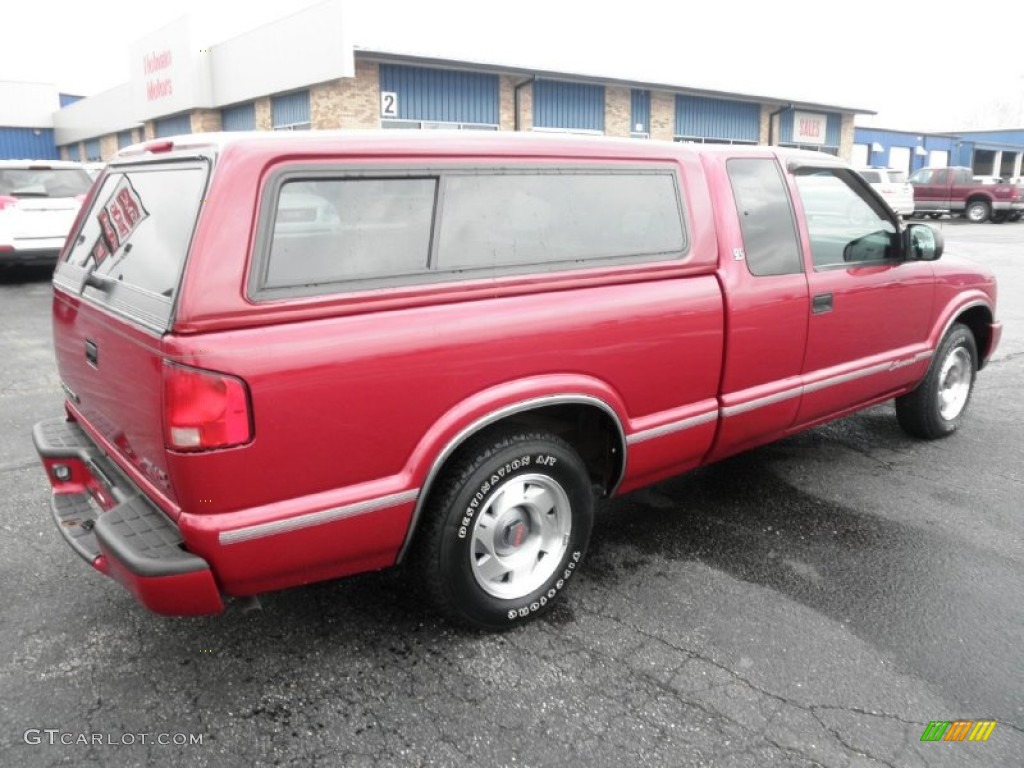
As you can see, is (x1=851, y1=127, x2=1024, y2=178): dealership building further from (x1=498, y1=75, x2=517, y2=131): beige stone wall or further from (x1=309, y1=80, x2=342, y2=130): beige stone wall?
(x1=309, y1=80, x2=342, y2=130): beige stone wall

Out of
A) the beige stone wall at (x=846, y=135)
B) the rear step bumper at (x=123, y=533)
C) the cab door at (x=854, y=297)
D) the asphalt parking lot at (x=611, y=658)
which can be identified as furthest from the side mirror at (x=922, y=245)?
the beige stone wall at (x=846, y=135)

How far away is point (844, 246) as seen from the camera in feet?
13.7

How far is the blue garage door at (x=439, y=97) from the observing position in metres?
18.8

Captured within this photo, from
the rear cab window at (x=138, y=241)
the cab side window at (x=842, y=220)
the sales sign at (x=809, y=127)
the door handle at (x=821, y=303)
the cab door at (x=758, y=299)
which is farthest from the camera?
the sales sign at (x=809, y=127)

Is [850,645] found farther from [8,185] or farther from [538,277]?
[8,185]

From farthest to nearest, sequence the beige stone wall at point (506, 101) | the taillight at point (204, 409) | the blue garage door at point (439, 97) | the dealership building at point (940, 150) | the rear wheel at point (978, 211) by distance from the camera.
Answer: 1. the dealership building at point (940, 150)
2. the rear wheel at point (978, 211)
3. the beige stone wall at point (506, 101)
4. the blue garage door at point (439, 97)
5. the taillight at point (204, 409)

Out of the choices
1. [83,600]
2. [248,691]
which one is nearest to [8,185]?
[83,600]

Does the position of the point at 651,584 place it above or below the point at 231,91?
below

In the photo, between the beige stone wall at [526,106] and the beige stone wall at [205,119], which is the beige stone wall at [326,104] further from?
the beige stone wall at [205,119]

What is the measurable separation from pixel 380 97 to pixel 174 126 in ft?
35.2

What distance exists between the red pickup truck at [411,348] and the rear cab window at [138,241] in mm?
16

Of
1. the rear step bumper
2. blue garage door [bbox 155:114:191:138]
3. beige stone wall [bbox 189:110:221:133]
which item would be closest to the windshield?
the rear step bumper

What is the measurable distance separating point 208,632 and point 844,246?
344 centimetres

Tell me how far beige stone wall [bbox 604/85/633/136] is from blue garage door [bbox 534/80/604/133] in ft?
0.53
